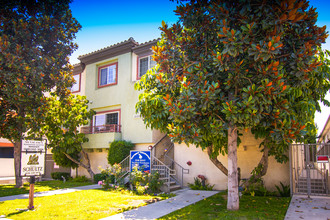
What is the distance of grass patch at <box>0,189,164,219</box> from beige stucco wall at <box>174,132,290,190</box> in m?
3.74

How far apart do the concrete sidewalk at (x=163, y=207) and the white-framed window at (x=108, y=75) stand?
9.81 m

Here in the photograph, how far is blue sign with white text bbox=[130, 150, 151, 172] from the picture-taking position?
1301cm

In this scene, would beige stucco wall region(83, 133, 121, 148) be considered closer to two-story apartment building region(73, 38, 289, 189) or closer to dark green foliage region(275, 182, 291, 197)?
two-story apartment building region(73, 38, 289, 189)

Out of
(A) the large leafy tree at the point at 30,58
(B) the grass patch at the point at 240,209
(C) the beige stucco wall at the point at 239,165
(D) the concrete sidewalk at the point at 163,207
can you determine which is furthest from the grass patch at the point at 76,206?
(A) the large leafy tree at the point at 30,58

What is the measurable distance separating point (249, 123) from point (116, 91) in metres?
12.1

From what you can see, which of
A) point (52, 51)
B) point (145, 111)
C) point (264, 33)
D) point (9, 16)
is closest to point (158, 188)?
point (145, 111)

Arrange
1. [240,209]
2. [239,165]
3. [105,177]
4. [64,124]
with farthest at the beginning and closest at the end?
1. [64,124]
2. [105,177]
3. [239,165]
4. [240,209]

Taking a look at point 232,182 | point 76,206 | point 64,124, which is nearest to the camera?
point 232,182

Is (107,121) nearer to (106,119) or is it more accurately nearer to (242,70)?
(106,119)

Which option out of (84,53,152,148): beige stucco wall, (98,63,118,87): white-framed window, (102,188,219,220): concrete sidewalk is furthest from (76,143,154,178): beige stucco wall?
(102,188,219,220): concrete sidewalk

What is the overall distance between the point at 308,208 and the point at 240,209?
2252mm

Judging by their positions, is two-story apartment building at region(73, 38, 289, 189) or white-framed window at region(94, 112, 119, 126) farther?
white-framed window at region(94, 112, 119, 126)

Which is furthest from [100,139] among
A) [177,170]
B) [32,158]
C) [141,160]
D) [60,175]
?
[32,158]

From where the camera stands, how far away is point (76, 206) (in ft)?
30.3
